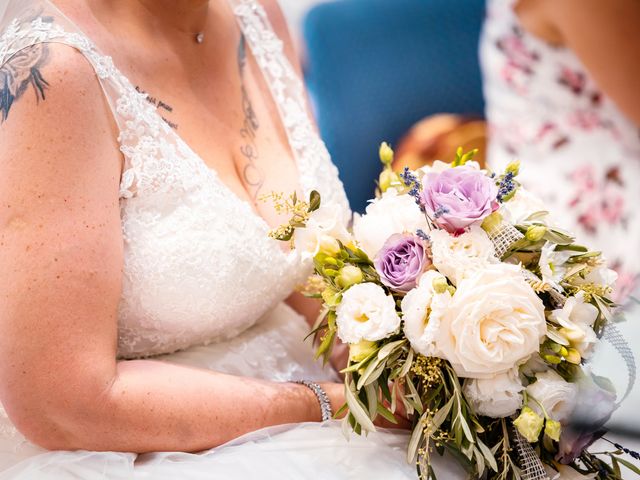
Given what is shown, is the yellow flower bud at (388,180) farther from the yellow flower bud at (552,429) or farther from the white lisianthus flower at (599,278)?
the yellow flower bud at (552,429)

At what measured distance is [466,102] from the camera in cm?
226

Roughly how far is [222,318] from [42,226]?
0.37 metres

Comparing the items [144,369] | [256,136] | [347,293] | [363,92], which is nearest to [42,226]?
[144,369]

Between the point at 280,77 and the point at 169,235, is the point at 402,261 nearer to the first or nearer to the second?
the point at 169,235

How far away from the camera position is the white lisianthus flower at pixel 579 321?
984mm

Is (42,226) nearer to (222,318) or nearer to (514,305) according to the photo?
(222,318)

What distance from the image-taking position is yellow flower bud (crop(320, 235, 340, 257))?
106cm

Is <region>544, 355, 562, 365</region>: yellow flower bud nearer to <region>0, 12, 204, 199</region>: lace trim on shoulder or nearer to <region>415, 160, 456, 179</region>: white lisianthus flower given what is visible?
<region>415, 160, 456, 179</region>: white lisianthus flower

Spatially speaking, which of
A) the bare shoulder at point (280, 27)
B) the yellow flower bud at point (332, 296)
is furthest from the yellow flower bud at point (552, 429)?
the bare shoulder at point (280, 27)

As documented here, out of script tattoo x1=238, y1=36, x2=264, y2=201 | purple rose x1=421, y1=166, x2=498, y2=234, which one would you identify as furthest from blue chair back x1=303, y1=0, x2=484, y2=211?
purple rose x1=421, y1=166, x2=498, y2=234

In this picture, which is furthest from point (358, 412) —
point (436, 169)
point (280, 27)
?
point (280, 27)

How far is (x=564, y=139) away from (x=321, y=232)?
1.32 m

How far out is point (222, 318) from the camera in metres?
1.24

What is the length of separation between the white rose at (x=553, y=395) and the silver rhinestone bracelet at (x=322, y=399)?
13.4 inches
